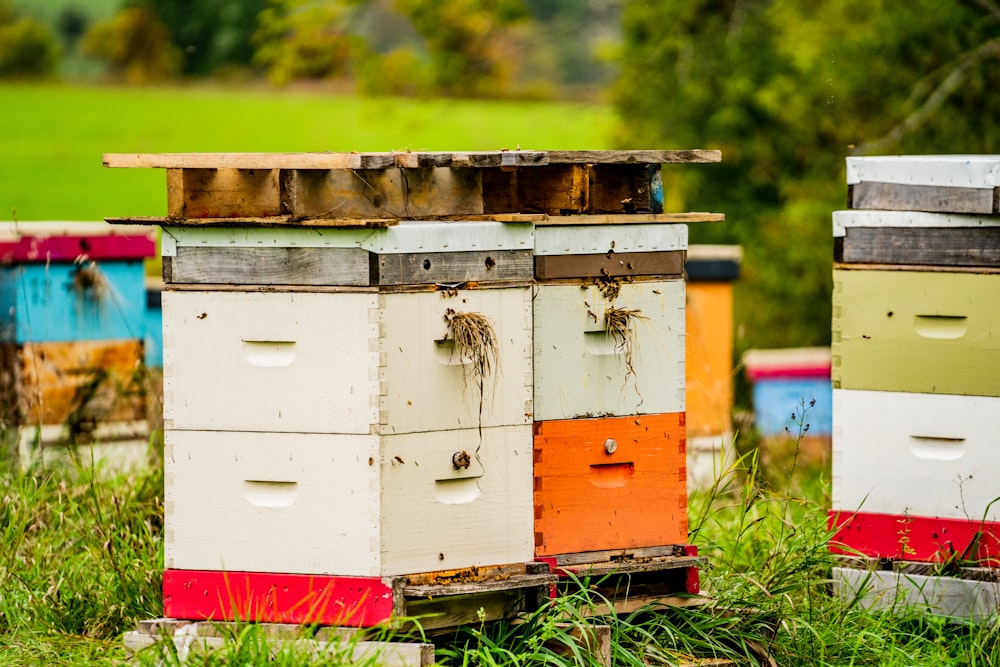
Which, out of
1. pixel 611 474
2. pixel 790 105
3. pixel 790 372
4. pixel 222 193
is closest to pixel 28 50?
pixel 790 105

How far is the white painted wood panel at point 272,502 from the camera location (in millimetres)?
4203

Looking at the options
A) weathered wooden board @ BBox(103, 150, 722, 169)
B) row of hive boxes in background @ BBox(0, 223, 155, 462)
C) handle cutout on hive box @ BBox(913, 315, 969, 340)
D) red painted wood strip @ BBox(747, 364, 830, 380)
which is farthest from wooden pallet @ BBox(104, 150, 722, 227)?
red painted wood strip @ BBox(747, 364, 830, 380)

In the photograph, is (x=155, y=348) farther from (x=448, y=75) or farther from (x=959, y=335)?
(x=448, y=75)

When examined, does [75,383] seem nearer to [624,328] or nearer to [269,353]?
[269,353]

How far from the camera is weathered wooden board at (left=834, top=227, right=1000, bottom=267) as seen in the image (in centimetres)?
526

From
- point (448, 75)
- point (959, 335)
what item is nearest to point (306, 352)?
point (959, 335)

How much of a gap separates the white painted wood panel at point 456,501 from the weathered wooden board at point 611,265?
55 centimetres

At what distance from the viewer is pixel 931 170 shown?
17.5ft

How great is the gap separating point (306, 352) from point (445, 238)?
579mm

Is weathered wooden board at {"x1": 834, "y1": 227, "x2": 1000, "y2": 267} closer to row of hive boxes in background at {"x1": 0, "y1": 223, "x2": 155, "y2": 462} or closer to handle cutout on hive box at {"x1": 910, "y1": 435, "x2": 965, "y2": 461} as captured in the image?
handle cutout on hive box at {"x1": 910, "y1": 435, "x2": 965, "y2": 461}

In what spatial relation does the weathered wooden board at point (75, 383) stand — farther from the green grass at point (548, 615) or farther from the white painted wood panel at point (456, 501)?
the white painted wood panel at point (456, 501)

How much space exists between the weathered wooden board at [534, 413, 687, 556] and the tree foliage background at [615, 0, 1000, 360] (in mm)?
8482

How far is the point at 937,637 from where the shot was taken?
5180 millimetres

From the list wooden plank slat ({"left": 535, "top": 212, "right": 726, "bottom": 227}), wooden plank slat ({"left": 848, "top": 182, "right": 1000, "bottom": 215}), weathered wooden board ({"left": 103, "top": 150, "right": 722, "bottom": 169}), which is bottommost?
wooden plank slat ({"left": 535, "top": 212, "right": 726, "bottom": 227})
